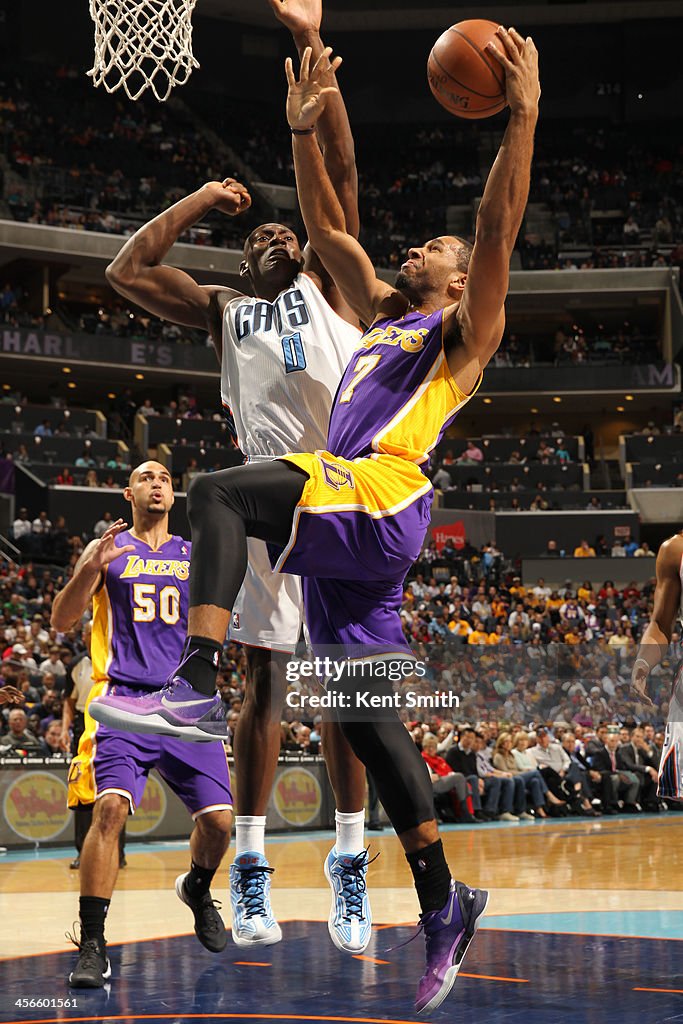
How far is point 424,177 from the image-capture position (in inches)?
1515

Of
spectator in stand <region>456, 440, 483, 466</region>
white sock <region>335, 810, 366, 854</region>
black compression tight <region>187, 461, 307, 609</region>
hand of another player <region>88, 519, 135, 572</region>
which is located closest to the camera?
black compression tight <region>187, 461, 307, 609</region>

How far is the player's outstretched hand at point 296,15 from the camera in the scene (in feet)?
16.8

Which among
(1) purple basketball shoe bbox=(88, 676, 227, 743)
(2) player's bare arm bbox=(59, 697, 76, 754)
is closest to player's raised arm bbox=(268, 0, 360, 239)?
(1) purple basketball shoe bbox=(88, 676, 227, 743)

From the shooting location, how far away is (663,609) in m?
6.02

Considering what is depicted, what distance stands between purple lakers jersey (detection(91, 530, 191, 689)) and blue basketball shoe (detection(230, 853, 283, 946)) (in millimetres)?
995

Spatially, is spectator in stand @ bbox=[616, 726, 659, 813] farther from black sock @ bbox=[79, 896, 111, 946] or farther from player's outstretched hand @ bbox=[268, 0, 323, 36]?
player's outstretched hand @ bbox=[268, 0, 323, 36]

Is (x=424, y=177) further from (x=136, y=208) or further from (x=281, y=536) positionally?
(x=281, y=536)

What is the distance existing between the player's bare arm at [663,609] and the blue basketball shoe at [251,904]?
2.00 m

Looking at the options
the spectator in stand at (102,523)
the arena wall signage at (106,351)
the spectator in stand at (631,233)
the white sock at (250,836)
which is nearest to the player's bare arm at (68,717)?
the white sock at (250,836)

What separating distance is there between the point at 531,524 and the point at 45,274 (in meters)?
14.5

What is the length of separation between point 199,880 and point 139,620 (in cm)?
123

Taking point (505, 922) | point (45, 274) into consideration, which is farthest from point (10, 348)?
point (505, 922)

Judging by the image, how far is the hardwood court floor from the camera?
14.9 ft

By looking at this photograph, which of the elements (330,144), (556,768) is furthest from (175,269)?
(556,768)
